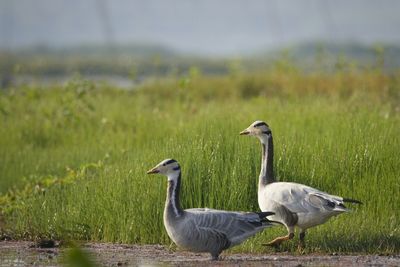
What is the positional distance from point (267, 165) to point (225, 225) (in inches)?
A: 52.1

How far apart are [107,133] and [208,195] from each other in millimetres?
6176

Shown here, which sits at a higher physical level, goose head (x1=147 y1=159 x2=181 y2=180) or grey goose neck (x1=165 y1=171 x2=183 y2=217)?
goose head (x1=147 y1=159 x2=181 y2=180)

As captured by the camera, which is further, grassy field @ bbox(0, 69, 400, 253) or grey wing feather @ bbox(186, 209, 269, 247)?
grassy field @ bbox(0, 69, 400, 253)

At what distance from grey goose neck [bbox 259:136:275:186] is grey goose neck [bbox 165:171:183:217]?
3.80ft

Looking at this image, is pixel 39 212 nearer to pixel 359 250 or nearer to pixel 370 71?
pixel 359 250

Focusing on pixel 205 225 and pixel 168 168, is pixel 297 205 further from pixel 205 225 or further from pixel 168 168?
pixel 168 168

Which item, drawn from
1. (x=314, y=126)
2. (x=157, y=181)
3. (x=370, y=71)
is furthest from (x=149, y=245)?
(x=370, y=71)

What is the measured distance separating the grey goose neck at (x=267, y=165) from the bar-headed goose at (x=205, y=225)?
878 mm

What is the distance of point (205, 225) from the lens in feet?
30.8

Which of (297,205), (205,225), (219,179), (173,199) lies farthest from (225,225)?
(219,179)

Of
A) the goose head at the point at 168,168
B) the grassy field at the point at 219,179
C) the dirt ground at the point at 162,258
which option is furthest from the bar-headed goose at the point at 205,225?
the grassy field at the point at 219,179

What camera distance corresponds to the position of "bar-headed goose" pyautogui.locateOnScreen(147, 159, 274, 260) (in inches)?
368

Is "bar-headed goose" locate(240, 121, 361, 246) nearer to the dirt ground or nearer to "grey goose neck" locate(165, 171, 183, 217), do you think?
the dirt ground

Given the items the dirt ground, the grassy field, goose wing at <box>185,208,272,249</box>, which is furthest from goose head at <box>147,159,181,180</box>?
the grassy field
